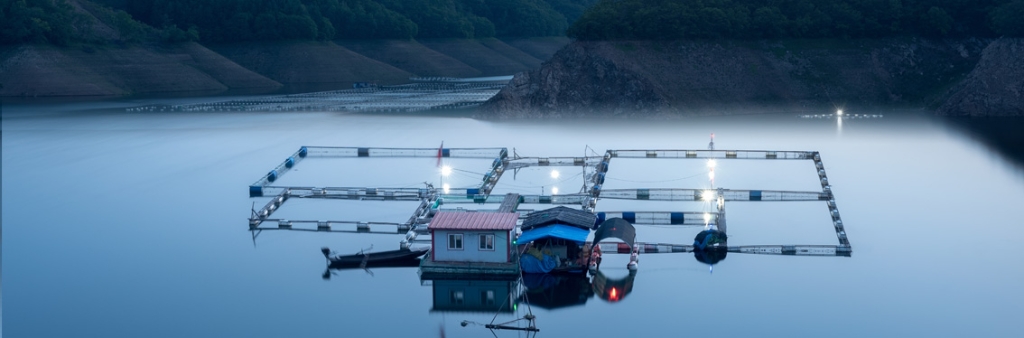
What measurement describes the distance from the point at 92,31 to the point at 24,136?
3760cm

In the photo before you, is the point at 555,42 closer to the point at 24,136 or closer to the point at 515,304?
the point at 24,136

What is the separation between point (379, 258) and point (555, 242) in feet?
12.9

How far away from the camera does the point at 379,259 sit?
81.7 feet

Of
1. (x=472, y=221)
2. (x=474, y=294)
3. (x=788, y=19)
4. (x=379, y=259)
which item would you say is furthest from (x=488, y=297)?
(x=788, y=19)

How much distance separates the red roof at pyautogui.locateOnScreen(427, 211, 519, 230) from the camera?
23578 millimetres

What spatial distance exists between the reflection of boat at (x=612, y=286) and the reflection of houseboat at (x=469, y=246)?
1.76m

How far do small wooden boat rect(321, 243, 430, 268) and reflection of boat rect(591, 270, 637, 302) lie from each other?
4110 mm

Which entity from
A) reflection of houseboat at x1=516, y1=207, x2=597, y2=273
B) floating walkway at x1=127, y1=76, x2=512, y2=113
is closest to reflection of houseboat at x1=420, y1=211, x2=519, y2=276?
reflection of houseboat at x1=516, y1=207, x2=597, y2=273

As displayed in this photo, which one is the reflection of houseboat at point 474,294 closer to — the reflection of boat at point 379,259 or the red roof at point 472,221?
the red roof at point 472,221

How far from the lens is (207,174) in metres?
37.2

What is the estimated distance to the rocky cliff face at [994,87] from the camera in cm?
5462

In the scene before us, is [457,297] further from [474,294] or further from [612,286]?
[612,286]

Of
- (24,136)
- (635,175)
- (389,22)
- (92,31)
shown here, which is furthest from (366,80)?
(635,175)

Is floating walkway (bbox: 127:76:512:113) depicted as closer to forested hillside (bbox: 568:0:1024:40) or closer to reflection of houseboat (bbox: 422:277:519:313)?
forested hillside (bbox: 568:0:1024:40)
